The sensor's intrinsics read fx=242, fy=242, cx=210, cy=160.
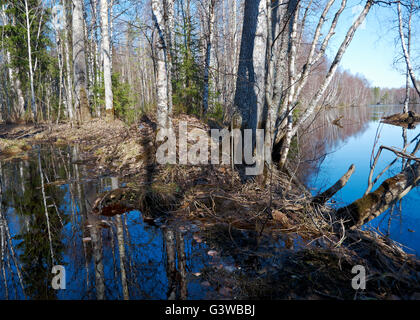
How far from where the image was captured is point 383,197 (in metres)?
3.08

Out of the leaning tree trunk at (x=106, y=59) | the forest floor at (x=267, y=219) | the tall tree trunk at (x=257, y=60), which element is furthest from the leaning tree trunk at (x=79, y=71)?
the tall tree trunk at (x=257, y=60)

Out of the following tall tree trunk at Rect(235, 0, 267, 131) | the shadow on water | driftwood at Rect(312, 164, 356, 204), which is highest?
tall tree trunk at Rect(235, 0, 267, 131)

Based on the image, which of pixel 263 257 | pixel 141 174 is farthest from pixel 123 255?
pixel 141 174

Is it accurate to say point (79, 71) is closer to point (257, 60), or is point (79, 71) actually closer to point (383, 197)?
point (257, 60)

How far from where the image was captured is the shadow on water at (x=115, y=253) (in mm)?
2170

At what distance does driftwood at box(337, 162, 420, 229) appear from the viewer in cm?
304

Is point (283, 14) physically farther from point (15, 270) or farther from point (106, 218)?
point (15, 270)

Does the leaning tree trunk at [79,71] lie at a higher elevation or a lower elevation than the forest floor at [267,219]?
higher

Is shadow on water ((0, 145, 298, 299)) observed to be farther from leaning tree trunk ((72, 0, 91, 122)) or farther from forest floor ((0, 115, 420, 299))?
leaning tree trunk ((72, 0, 91, 122))

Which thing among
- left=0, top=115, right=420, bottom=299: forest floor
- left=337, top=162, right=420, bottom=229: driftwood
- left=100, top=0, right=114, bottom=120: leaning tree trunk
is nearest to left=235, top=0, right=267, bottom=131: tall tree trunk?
left=0, top=115, right=420, bottom=299: forest floor

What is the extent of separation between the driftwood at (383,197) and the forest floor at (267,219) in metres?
0.20

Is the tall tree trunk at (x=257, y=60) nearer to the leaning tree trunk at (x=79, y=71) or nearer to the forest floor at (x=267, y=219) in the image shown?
the forest floor at (x=267, y=219)

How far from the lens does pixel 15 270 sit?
2.40 metres

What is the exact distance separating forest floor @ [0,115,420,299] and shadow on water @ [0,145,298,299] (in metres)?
0.16
